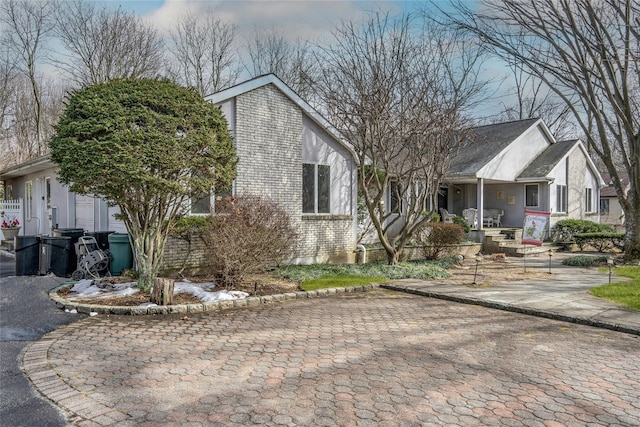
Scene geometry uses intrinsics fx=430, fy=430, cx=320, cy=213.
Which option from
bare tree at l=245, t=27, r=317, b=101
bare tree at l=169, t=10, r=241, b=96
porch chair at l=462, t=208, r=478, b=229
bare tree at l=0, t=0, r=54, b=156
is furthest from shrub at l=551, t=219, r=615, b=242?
bare tree at l=0, t=0, r=54, b=156

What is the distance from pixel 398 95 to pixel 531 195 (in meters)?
13.2

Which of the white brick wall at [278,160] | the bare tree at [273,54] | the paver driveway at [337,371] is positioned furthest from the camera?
the bare tree at [273,54]

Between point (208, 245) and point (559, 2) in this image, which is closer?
point (208, 245)

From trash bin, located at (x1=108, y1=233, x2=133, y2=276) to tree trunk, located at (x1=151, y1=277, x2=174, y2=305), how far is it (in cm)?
311

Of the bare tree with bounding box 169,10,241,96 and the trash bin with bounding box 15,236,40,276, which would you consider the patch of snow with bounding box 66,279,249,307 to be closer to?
the trash bin with bounding box 15,236,40,276

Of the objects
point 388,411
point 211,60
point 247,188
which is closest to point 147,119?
point 247,188

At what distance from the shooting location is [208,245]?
9.66 meters

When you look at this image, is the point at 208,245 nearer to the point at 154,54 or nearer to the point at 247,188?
the point at 247,188

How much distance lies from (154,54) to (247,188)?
19.4m

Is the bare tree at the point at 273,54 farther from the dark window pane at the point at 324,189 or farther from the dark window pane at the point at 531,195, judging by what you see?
the dark window pane at the point at 324,189

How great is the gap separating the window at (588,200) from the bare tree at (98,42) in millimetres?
27499

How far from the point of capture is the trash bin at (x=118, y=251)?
33.5ft

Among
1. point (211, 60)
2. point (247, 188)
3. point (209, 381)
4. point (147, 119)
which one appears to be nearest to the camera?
point (209, 381)

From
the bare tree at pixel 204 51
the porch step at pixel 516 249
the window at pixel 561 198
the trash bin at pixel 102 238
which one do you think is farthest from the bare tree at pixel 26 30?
the window at pixel 561 198
